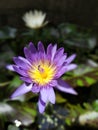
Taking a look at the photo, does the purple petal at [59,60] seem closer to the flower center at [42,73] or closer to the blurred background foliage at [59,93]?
the flower center at [42,73]

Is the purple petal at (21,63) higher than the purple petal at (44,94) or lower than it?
higher

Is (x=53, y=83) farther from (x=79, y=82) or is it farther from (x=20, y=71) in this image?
(x=79, y=82)

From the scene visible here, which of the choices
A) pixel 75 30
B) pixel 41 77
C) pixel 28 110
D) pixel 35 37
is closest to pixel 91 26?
pixel 75 30

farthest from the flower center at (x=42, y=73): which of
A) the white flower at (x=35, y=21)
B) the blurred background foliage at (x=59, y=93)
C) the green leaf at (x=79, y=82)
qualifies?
the white flower at (x=35, y=21)

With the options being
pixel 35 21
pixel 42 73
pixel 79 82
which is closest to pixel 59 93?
pixel 79 82

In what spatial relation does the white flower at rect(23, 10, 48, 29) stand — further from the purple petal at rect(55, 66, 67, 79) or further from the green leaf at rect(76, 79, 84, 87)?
the purple petal at rect(55, 66, 67, 79)

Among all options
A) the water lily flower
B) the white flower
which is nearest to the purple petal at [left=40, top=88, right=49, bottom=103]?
the water lily flower

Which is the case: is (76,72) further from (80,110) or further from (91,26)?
(91,26)
